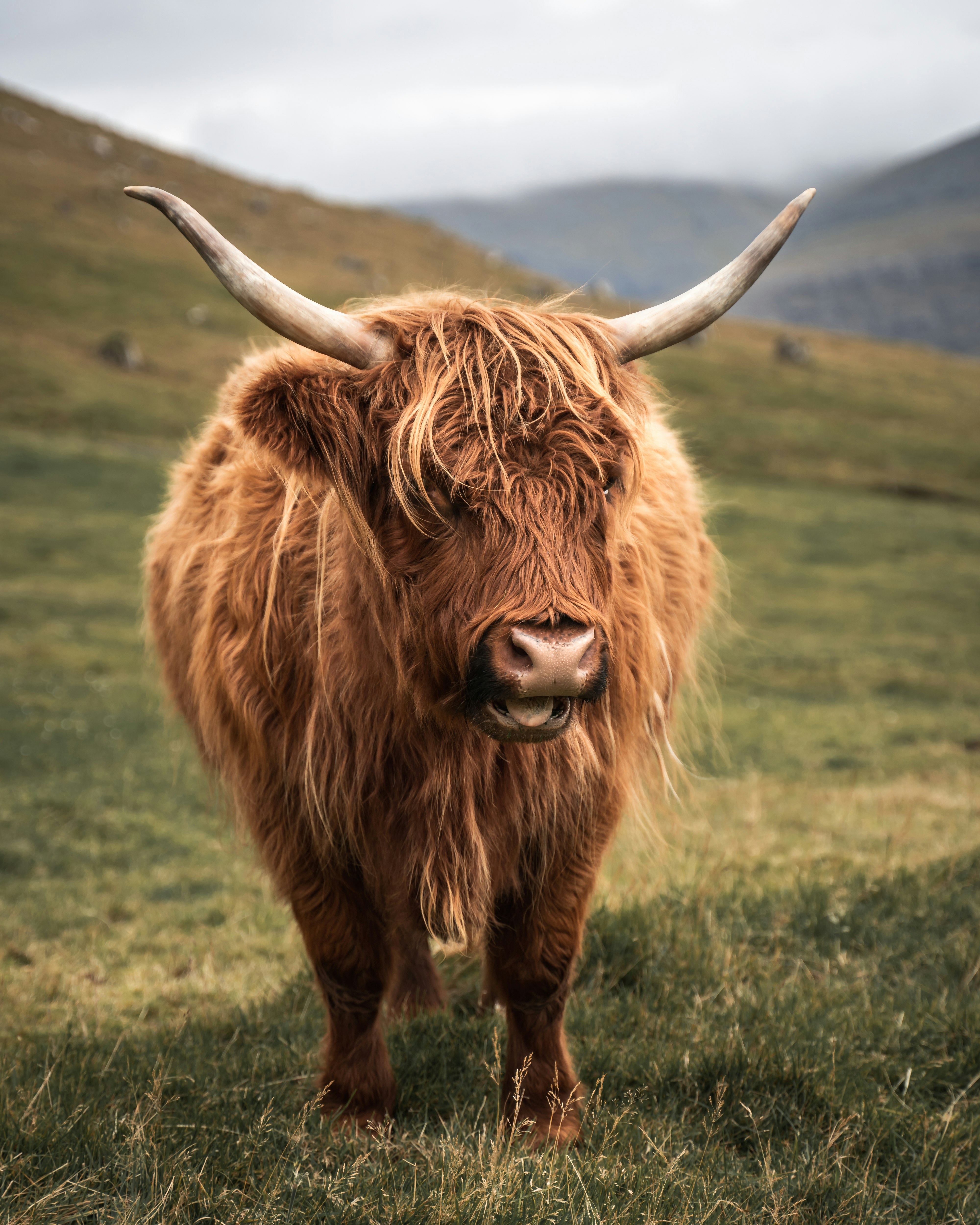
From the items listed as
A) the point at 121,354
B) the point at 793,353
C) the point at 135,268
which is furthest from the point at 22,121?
the point at 793,353

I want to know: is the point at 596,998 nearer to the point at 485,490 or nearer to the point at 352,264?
the point at 485,490

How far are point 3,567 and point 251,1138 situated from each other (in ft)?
51.5

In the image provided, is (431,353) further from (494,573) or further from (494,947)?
(494,947)

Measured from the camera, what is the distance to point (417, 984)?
397 centimetres

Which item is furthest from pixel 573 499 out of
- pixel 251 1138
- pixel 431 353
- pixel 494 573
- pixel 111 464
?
pixel 111 464

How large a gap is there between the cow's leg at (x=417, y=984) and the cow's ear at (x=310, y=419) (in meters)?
1.94

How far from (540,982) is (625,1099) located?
42 centimetres

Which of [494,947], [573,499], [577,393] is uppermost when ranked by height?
[577,393]

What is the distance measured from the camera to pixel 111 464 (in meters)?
23.8

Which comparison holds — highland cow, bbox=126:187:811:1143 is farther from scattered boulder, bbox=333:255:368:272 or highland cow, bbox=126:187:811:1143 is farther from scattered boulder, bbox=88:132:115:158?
scattered boulder, bbox=88:132:115:158

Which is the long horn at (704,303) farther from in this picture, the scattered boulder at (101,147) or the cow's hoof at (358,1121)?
the scattered boulder at (101,147)

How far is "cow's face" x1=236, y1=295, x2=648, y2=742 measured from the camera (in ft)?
7.43

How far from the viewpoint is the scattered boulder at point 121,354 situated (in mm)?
34188

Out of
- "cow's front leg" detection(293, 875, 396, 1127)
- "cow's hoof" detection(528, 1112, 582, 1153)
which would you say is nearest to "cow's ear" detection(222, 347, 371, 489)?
"cow's front leg" detection(293, 875, 396, 1127)
